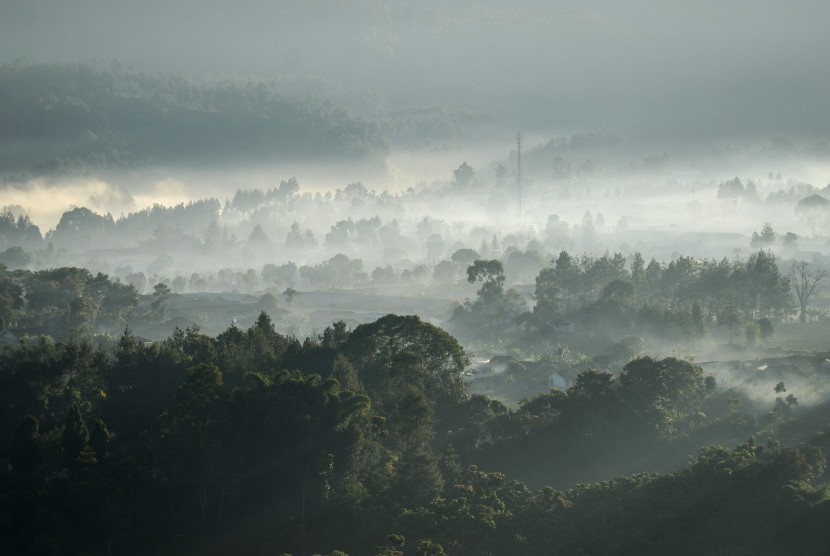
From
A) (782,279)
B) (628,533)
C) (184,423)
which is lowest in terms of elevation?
(628,533)

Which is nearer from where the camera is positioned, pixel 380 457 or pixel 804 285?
pixel 380 457

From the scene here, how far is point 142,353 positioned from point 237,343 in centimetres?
794

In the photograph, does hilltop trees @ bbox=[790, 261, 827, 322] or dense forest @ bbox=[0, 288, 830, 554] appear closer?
dense forest @ bbox=[0, 288, 830, 554]

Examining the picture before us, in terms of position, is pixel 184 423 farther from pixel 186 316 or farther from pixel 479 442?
pixel 186 316

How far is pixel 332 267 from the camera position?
18488 cm

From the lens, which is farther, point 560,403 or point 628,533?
point 560,403

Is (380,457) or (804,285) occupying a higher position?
(804,285)

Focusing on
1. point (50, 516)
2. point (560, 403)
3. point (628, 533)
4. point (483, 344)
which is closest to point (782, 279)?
point (483, 344)

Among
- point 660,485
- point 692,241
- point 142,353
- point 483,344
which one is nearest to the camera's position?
point 660,485

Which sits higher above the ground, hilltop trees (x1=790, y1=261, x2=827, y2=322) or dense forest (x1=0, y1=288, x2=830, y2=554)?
hilltop trees (x1=790, y1=261, x2=827, y2=322)

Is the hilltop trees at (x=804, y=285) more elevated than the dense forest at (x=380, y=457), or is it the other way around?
the hilltop trees at (x=804, y=285)

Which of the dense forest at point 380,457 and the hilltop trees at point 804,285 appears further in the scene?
the hilltop trees at point 804,285

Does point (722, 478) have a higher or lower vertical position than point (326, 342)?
lower

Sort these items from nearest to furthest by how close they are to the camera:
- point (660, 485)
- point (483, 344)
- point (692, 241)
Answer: point (660, 485)
point (483, 344)
point (692, 241)
